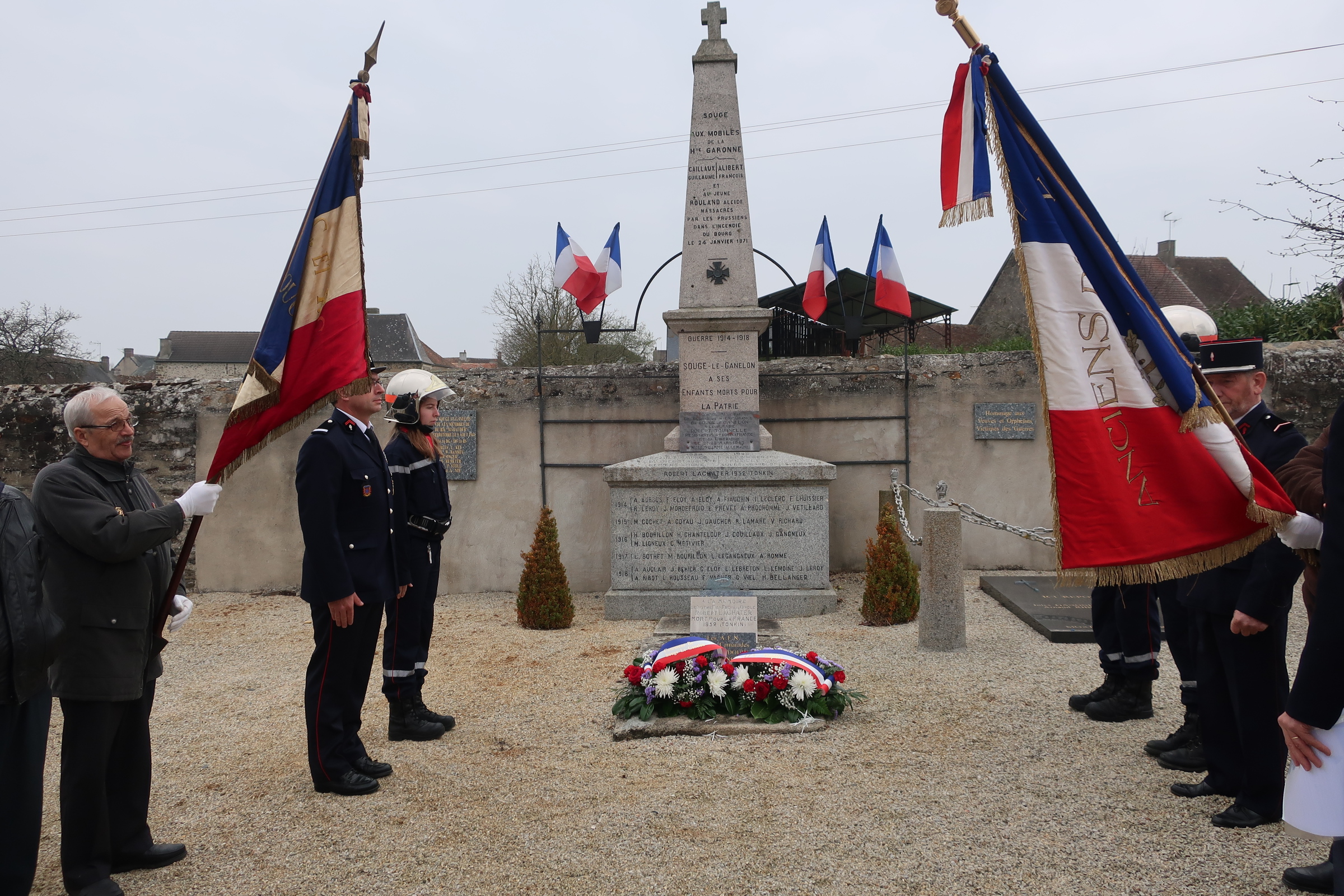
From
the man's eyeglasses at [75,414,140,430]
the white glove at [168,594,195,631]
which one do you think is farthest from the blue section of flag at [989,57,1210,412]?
the white glove at [168,594,195,631]

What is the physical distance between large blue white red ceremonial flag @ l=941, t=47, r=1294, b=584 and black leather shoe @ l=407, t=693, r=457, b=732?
10.5 feet

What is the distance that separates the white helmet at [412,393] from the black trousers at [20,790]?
88.2 inches

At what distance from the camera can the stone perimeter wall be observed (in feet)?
28.3

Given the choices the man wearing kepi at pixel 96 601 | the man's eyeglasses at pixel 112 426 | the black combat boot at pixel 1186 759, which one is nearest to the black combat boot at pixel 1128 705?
the black combat boot at pixel 1186 759

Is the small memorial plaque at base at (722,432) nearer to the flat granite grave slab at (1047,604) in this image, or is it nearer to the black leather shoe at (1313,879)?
the flat granite grave slab at (1047,604)

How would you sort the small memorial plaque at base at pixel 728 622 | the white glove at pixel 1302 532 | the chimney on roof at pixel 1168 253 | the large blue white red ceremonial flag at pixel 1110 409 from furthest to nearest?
the chimney on roof at pixel 1168 253
the small memorial plaque at base at pixel 728 622
the large blue white red ceremonial flag at pixel 1110 409
the white glove at pixel 1302 532

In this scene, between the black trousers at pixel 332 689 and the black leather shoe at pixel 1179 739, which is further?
the black leather shoe at pixel 1179 739

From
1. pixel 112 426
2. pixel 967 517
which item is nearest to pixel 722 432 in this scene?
pixel 967 517

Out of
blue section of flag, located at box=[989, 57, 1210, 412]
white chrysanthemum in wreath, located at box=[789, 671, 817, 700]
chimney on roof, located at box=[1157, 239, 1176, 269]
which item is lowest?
white chrysanthemum in wreath, located at box=[789, 671, 817, 700]

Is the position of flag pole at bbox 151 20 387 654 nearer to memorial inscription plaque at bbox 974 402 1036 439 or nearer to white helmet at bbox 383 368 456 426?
white helmet at bbox 383 368 456 426

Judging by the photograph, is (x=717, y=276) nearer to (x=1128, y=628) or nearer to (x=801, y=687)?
(x=801, y=687)

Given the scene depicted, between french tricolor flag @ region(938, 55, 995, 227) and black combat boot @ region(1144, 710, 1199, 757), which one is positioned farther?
black combat boot @ region(1144, 710, 1199, 757)

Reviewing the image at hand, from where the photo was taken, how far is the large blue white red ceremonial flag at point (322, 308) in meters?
3.54

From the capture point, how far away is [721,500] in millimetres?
7176
